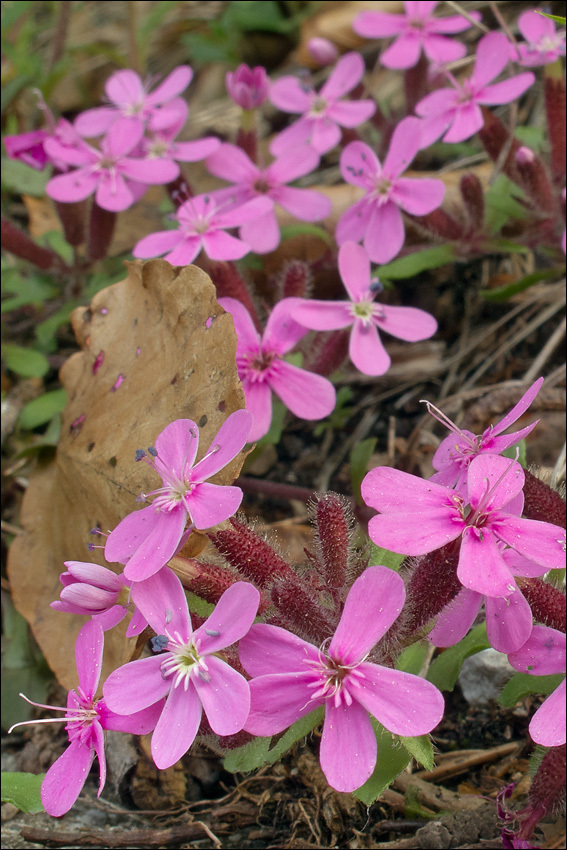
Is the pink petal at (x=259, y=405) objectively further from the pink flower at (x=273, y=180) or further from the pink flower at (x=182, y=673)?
the pink flower at (x=273, y=180)

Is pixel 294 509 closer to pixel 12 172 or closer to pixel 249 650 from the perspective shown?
pixel 249 650

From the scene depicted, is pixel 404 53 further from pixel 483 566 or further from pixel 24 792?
pixel 24 792

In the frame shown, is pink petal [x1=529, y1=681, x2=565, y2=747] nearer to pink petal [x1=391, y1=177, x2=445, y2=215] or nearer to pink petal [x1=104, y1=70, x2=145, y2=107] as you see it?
pink petal [x1=391, y1=177, x2=445, y2=215]

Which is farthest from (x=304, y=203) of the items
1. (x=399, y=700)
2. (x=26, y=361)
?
(x=399, y=700)

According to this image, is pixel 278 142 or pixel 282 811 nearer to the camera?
pixel 282 811

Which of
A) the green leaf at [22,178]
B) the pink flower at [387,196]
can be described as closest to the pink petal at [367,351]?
the pink flower at [387,196]

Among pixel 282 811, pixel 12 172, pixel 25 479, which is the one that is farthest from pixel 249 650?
pixel 12 172

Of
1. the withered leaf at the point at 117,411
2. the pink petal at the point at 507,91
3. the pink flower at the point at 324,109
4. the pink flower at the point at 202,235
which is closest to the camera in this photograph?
the withered leaf at the point at 117,411
